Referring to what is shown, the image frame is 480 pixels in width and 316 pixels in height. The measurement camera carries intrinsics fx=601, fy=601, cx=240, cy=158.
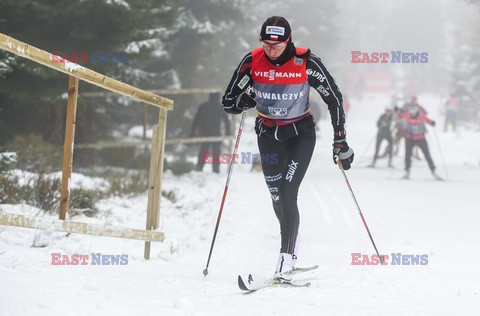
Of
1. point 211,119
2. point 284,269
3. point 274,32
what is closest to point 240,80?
point 274,32

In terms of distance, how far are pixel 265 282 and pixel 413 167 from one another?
1568 centimetres

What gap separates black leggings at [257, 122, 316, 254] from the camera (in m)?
5.44

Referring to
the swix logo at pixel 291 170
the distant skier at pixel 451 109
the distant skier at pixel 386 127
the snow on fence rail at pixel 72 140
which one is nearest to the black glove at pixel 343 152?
the swix logo at pixel 291 170

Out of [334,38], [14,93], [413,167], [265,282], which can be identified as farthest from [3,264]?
[334,38]

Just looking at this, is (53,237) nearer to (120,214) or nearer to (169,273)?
(169,273)

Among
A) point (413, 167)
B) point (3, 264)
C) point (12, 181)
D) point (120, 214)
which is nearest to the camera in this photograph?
point (3, 264)

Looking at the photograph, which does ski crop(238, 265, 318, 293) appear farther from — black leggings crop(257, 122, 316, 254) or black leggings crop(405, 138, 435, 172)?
black leggings crop(405, 138, 435, 172)

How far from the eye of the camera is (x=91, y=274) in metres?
5.00

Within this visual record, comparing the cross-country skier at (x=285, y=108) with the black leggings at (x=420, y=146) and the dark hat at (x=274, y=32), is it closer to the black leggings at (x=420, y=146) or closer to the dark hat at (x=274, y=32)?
the dark hat at (x=274, y=32)

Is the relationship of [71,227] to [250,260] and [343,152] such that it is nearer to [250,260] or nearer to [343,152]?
[250,260]

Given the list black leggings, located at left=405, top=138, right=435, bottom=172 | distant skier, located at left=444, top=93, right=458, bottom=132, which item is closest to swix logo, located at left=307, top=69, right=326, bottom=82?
black leggings, located at left=405, top=138, right=435, bottom=172

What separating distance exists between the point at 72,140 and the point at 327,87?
7.52 feet

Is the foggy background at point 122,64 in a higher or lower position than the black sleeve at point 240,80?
higher

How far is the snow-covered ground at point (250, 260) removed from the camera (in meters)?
4.27
